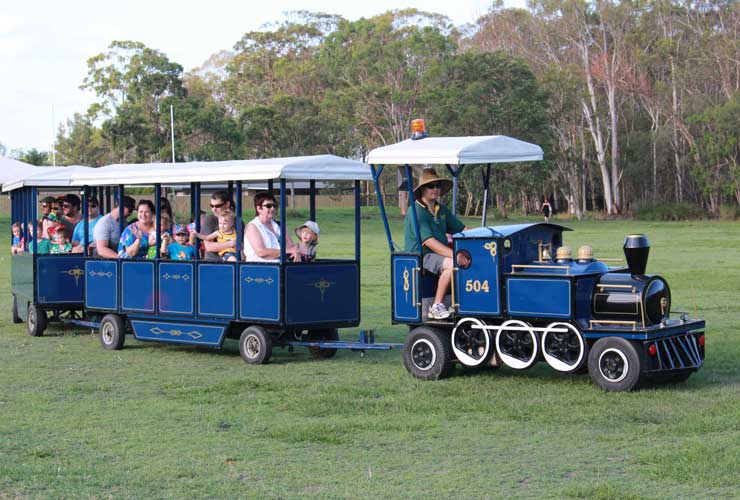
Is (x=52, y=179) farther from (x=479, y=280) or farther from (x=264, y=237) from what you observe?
(x=479, y=280)

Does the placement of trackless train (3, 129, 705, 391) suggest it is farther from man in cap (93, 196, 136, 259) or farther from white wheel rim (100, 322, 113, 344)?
man in cap (93, 196, 136, 259)

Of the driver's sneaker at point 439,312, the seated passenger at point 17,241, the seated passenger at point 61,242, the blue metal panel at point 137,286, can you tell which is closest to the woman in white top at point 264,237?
the blue metal panel at point 137,286

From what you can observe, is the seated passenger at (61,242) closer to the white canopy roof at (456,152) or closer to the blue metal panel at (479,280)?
the white canopy roof at (456,152)

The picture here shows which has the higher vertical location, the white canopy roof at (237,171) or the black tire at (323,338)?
the white canopy roof at (237,171)

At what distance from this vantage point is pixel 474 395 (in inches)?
389

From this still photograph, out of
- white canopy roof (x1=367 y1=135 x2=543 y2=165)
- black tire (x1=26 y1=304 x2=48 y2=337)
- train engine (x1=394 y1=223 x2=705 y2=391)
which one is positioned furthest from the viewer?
black tire (x1=26 y1=304 x2=48 y2=337)

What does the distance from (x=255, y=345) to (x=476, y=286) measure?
10.0 ft

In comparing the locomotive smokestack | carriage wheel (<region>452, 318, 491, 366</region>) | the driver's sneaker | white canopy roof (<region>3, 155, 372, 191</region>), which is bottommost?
carriage wheel (<region>452, 318, 491, 366</region>)

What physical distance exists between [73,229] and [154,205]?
2.66 meters

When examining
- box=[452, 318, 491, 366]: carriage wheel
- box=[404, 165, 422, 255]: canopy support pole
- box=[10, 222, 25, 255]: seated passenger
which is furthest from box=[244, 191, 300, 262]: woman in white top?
box=[10, 222, 25, 255]: seated passenger

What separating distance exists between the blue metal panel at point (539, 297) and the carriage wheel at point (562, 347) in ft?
0.47

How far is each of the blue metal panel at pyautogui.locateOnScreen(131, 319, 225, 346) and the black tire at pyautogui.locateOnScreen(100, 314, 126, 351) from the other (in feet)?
0.62

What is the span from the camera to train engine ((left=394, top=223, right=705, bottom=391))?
9.77 metres

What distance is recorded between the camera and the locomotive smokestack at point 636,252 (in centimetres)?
1009
